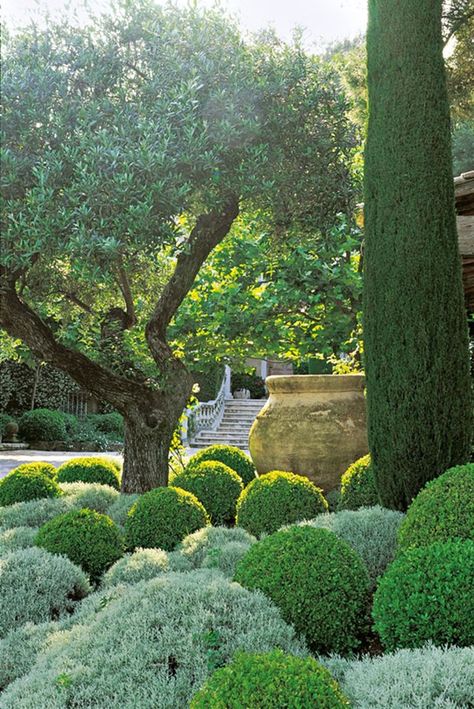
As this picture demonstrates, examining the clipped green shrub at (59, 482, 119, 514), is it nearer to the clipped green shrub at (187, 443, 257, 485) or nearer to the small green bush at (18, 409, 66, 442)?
the clipped green shrub at (187, 443, 257, 485)

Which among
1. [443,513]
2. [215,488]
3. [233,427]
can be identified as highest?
[443,513]

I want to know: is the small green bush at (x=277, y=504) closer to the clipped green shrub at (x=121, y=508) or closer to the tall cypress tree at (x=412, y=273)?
the tall cypress tree at (x=412, y=273)

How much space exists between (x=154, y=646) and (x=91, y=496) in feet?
12.8

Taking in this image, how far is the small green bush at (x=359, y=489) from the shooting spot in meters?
5.15

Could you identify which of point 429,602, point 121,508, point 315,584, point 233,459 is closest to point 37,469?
point 121,508

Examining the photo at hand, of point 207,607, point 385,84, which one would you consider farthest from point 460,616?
point 385,84

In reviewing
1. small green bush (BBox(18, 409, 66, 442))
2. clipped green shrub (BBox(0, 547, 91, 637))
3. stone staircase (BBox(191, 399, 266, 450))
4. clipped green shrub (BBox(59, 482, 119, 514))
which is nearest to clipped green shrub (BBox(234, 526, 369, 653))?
clipped green shrub (BBox(0, 547, 91, 637))

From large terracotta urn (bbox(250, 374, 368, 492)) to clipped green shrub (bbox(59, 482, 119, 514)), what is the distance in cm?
155

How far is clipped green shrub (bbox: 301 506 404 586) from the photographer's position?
3.87m

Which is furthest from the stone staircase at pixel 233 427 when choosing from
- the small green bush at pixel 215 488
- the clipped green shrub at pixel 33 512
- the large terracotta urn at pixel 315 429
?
the clipped green shrub at pixel 33 512

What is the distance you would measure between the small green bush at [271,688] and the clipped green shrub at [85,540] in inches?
105

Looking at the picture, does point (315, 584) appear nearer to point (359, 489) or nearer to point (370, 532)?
point (370, 532)

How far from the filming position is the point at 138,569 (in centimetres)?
385

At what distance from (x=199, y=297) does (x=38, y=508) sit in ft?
14.0
